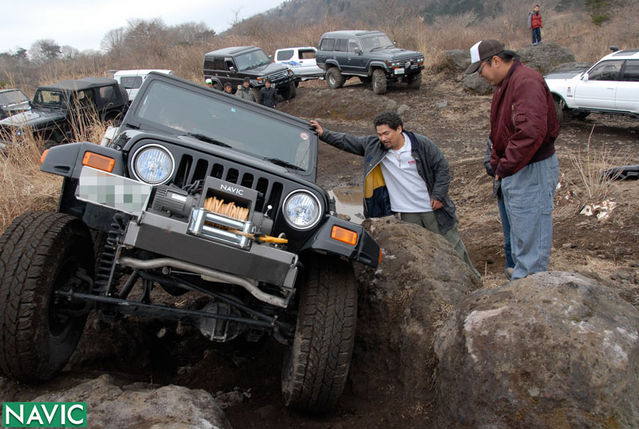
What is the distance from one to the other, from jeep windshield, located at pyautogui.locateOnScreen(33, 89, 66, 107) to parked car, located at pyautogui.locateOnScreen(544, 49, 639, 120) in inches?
419

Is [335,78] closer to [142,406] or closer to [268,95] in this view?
[268,95]

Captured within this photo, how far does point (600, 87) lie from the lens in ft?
38.4

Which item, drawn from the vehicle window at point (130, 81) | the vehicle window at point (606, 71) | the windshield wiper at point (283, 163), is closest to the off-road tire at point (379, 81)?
the vehicle window at point (606, 71)

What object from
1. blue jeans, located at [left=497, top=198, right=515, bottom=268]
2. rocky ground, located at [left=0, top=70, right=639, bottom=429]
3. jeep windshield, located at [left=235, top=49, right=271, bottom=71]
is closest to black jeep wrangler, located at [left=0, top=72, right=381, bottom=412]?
rocky ground, located at [left=0, top=70, right=639, bottom=429]

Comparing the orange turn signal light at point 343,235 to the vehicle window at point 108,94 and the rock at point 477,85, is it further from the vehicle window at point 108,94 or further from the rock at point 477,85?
the rock at point 477,85

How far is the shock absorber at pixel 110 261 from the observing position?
2893 mm

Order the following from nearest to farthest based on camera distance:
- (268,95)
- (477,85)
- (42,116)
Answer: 1. (42,116)
2. (268,95)
3. (477,85)

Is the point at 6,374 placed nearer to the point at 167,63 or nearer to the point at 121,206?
the point at 121,206

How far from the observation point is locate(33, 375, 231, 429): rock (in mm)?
2412

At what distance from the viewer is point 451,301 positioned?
3414 millimetres

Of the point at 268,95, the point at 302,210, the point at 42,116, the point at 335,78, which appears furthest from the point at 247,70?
the point at 302,210

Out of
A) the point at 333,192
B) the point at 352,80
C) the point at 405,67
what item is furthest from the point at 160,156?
the point at 352,80

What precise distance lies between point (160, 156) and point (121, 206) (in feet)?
1.37

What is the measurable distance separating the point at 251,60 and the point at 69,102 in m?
8.77
